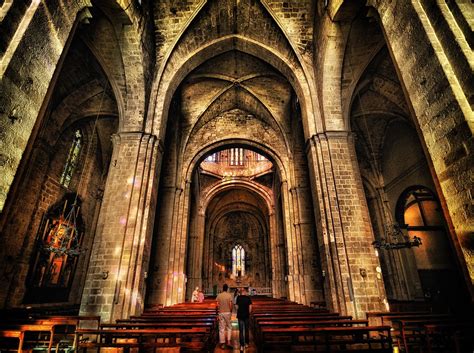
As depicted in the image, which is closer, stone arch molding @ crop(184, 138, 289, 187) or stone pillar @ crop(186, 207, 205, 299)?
stone arch molding @ crop(184, 138, 289, 187)

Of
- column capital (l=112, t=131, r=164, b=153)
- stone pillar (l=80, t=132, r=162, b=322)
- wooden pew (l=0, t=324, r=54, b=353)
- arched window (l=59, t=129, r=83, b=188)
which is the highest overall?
arched window (l=59, t=129, r=83, b=188)

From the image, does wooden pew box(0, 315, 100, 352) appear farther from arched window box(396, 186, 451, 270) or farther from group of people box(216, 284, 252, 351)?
arched window box(396, 186, 451, 270)

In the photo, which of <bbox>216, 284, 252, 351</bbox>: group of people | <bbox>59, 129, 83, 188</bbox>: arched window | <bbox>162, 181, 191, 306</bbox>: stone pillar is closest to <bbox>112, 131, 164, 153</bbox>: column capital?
<bbox>216, 284, 252, 351</bbox>: group of people

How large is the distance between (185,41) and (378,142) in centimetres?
1208

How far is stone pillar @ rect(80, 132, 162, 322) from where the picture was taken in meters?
6.92

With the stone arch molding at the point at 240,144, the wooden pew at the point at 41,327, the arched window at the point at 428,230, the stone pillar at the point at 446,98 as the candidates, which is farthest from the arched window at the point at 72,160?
the arched window at the point at 428,230

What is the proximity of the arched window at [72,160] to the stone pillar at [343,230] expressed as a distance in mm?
12140

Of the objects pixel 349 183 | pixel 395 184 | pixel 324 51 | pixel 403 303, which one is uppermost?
pixel 324 51

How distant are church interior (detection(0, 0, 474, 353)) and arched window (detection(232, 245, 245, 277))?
1111cm

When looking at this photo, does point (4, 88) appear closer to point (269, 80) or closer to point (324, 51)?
point (324, 51)

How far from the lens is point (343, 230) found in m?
7.65

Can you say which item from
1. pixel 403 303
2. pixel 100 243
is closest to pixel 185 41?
pixel 100 243

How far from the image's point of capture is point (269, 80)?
1415 centimetres

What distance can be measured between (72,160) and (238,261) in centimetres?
2274
